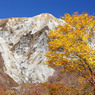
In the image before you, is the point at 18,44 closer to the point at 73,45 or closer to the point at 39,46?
the point at 39,46

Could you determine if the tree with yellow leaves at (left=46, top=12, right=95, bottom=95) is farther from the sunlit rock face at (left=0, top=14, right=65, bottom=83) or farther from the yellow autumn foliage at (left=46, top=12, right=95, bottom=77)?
the sunlit rock face at (left=0, top=14, right=65, bottom=83)

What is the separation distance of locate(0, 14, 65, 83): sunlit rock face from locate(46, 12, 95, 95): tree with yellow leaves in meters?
30.4

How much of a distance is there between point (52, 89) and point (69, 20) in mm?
7148

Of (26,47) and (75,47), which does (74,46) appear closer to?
(75,47)

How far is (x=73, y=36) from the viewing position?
34.2 feet

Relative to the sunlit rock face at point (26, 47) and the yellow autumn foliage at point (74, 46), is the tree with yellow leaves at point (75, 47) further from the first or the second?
the sunlit rock face at point (26, 47)

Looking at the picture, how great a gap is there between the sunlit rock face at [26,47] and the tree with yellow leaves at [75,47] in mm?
30435

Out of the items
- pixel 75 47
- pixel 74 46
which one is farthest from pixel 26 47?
pixel 75 47

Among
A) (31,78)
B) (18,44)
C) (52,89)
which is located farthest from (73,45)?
(18,44)

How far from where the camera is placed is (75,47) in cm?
980

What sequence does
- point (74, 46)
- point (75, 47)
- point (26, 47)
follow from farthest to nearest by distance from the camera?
point (26, 47) → point (74, 46) → point (75, 47)

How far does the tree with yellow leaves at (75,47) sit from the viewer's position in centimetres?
973

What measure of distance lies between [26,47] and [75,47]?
45258mm

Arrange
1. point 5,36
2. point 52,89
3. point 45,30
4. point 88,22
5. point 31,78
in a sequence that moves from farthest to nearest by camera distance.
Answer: point 5,36
point 45,30
point 31,78
point 52,89
point 88,22
